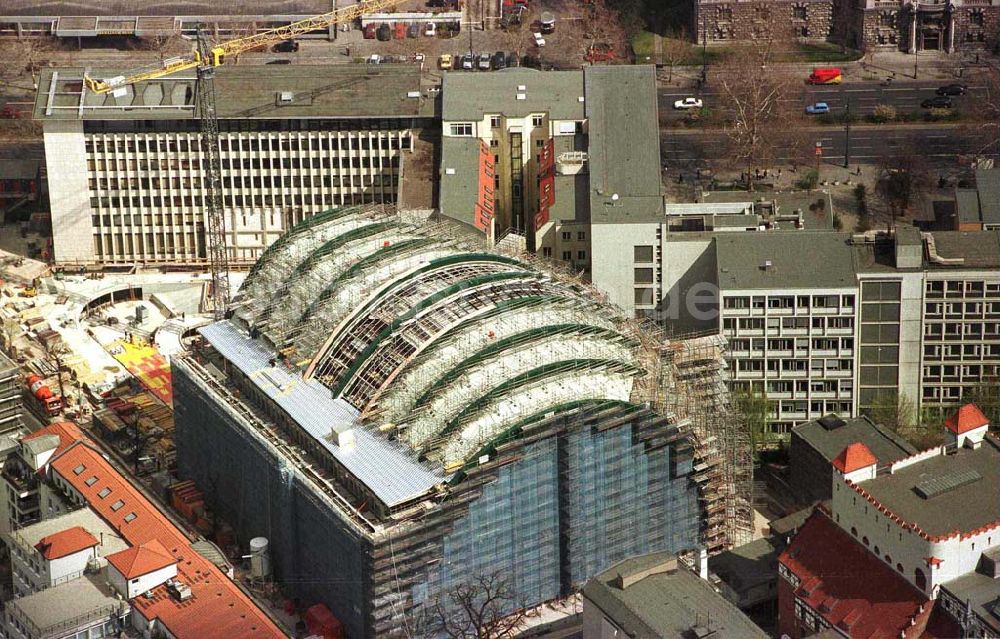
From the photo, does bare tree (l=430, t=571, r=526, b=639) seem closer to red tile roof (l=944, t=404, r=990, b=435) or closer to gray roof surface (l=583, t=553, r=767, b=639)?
gray roof surface (l=583, t=553, r=767, b=639)

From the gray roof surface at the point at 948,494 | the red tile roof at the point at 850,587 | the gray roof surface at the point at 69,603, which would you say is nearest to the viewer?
the red tile roof at the point at 850,587

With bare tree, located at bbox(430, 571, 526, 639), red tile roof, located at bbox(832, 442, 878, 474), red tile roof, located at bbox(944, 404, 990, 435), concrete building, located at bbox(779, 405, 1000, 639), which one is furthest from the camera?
red tile roof, located at bbox(944, 404, 990, 435)

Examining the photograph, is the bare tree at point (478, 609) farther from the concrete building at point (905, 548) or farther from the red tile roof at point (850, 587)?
the red tile roof at point (850, 587)

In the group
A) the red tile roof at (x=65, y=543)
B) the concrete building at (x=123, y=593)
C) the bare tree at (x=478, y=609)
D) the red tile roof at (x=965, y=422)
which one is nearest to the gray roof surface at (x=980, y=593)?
the red tile roof at (x=965, y=422)

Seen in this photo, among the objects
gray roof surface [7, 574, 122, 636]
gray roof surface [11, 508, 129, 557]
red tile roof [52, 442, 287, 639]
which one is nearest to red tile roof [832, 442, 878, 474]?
red tile roof [52, 442, 287, 639]

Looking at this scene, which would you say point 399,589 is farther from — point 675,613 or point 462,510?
point 675,613
